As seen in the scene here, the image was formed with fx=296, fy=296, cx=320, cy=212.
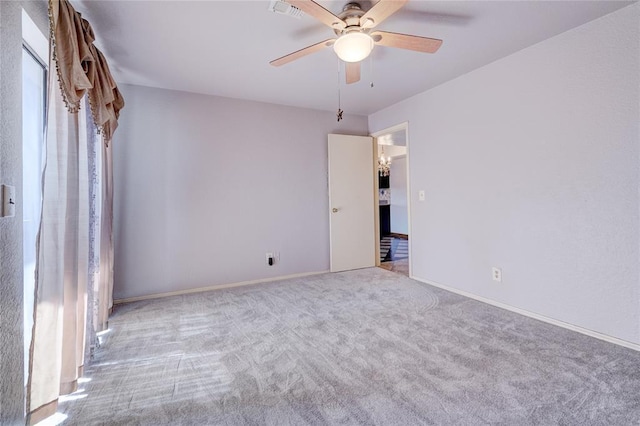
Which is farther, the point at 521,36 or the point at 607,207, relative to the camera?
the point at 521,36

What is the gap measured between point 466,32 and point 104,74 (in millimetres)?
2634

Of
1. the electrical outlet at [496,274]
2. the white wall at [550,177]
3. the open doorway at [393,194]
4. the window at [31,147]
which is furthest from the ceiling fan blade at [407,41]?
the open doorway at [393,194]

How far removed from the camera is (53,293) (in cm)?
144

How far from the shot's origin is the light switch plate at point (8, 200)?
1.14 metres

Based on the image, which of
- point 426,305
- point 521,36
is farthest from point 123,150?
point 521,36

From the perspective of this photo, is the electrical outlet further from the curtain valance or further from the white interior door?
the curtain valance

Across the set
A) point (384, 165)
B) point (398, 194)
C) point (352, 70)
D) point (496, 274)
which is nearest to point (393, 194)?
point (398, 194)

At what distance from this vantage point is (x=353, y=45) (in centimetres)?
178

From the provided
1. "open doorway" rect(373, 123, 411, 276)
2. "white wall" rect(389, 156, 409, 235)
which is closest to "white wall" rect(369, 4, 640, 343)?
"open doorway" rect(373, 123, 411, 276)

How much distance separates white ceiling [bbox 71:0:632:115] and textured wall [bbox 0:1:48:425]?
836mm

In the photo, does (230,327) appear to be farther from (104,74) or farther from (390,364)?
(104,74)

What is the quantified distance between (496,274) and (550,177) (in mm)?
978

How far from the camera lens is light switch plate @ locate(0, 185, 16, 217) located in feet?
3.73

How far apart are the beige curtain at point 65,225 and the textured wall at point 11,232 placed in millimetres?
73
